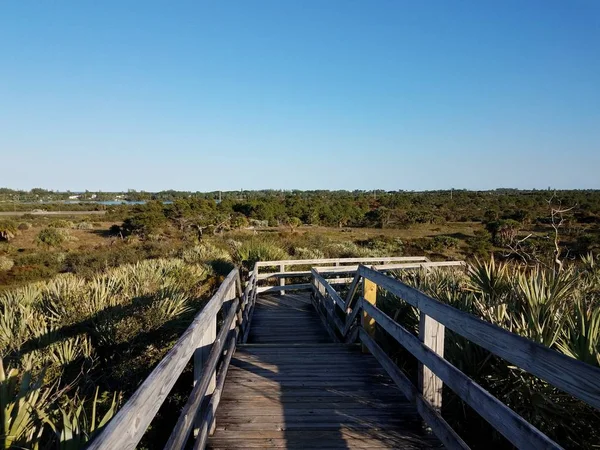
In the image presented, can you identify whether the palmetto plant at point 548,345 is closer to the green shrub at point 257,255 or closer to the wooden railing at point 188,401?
the wooden railing at point 188,401

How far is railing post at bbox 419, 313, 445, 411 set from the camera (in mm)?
3146

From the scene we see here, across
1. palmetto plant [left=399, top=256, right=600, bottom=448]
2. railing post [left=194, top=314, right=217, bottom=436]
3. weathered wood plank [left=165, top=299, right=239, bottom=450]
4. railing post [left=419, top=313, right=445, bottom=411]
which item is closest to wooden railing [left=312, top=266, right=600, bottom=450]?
railing post [left=419, top=313, right=445, bottom=411]

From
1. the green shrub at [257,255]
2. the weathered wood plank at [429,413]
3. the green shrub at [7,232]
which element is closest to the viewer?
the weathered wood plank at [429,413]

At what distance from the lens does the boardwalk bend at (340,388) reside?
71.2 inches

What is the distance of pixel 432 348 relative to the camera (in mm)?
3174

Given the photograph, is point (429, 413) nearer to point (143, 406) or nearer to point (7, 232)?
point (143, 406)

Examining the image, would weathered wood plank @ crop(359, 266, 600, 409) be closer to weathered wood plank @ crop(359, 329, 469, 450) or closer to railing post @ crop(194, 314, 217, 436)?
weathered wood plank @ crop(359, 329, 469, 450)

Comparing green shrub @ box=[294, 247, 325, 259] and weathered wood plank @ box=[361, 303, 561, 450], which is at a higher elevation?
weathered wood plank @ box=[361, 303, 561, 450]

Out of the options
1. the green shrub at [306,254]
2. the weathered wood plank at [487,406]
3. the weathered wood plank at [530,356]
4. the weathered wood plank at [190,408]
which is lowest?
the green shrub at [306,254]

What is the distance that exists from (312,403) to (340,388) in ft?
1.54

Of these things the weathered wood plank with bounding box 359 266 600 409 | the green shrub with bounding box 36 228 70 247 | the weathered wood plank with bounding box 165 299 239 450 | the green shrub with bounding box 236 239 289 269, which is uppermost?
the weathered wood plank with bounding box 359 266 600 409

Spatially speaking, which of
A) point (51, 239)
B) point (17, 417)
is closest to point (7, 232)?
point (51, 239)

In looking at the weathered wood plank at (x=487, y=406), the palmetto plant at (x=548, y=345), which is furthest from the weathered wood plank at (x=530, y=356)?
the palmetto plant at (x=548, y=345)

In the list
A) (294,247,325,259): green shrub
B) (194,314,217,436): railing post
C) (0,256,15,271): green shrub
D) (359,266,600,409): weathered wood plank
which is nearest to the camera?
(359,266,600,409): weathered wood plank
